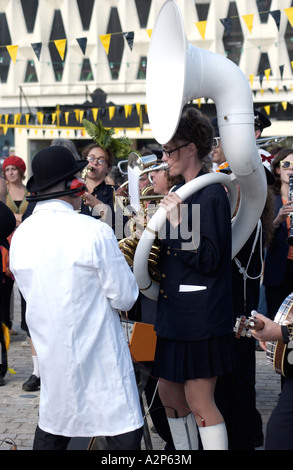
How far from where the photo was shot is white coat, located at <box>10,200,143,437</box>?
2762mm

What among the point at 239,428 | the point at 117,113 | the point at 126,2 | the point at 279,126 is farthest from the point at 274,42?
the point at 239,428

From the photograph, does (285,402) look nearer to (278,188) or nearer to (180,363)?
(180,363)

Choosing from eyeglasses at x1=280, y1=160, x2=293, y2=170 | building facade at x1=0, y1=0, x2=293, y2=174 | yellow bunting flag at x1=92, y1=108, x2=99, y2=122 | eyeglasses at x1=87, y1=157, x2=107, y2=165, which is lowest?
eyeglasses at x1=280, y1=160, x2=293, y2=170

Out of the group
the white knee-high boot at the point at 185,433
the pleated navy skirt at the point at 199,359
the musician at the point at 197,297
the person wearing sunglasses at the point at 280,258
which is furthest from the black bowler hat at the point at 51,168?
the person wearing sunglasses at the point at 280,258

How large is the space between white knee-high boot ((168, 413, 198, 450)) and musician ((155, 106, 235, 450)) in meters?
0.20

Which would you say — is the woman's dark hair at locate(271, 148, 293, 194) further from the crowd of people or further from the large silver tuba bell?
the large silver tuba bell

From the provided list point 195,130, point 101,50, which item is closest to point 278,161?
point 195,130

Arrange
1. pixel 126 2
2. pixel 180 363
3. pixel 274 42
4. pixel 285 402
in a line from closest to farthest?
pixel 285 402
pixel 180 363
pixel 274 42
pixel 126 2

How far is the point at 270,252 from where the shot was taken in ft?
17.4

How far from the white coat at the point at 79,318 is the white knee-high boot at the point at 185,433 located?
695 mm

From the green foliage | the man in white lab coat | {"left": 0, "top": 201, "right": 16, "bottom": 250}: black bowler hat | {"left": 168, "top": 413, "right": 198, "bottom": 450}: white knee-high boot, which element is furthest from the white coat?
the green foliage

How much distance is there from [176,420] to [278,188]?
2745 millimetres

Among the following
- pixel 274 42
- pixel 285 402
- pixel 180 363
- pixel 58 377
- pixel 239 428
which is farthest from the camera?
pixel 274 42

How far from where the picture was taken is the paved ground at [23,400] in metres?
4.48
